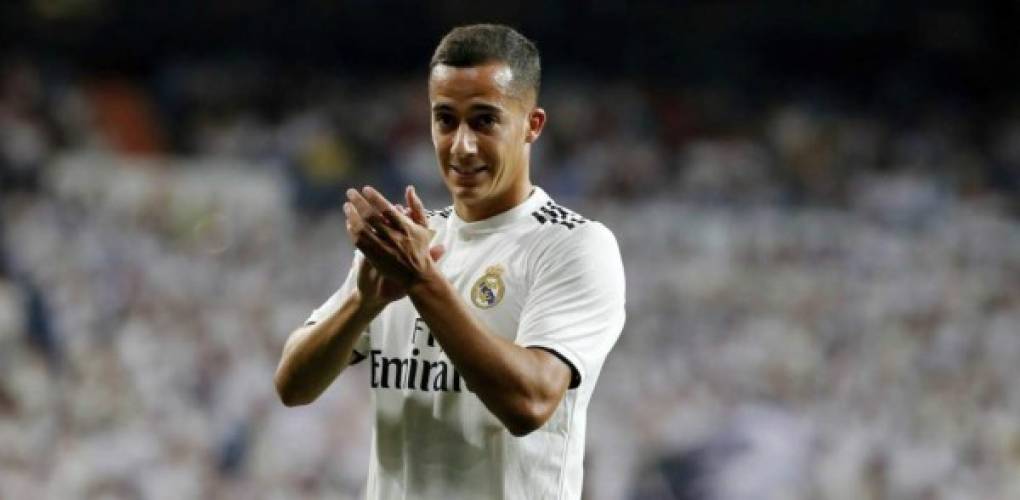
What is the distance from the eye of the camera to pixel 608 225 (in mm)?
10836

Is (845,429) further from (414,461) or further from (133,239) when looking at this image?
(414,461)

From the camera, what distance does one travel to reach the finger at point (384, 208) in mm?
2212

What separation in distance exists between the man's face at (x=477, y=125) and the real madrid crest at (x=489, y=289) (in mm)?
140

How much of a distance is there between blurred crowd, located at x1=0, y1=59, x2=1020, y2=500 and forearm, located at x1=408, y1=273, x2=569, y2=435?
17.0 feet

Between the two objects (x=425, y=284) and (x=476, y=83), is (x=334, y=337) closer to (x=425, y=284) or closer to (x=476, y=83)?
(x=425, y=284)

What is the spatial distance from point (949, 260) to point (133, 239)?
6.03m

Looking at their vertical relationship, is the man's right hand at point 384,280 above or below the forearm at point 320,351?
above

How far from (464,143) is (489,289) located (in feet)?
0.90

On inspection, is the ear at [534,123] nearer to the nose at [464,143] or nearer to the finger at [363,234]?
the nose at [464,143]

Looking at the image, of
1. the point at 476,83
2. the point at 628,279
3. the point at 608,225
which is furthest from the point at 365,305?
the point at 608,225

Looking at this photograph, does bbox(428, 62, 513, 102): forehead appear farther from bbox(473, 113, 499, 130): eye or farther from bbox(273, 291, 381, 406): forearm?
bbox(273, 291, 381, 406): forearm

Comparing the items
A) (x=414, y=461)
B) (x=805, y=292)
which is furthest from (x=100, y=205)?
(x=414, y=461)

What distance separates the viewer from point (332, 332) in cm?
253

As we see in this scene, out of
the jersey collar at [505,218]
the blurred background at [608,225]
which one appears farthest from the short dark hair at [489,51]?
the blurred background at [608,225]
